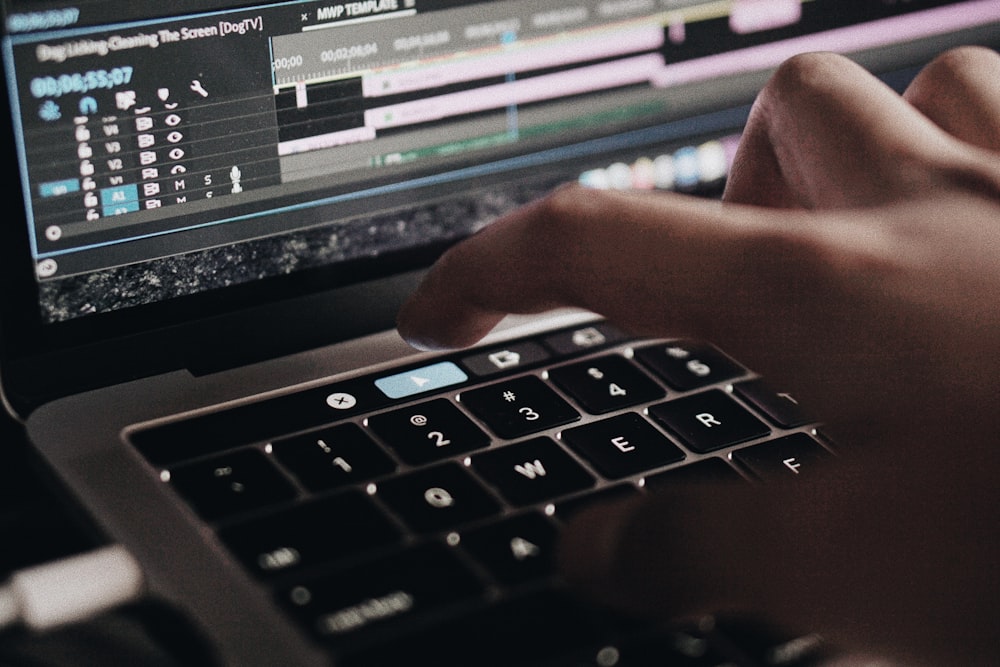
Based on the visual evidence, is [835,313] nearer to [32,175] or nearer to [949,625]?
[949,625]

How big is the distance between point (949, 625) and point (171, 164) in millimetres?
384

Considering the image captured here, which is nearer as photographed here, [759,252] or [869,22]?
[759,252]

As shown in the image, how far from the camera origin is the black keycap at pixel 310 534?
42cm

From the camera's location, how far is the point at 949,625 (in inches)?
15.7

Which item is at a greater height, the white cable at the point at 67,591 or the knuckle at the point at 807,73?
the knuckle at the point at 807,73

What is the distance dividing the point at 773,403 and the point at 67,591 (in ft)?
1.08

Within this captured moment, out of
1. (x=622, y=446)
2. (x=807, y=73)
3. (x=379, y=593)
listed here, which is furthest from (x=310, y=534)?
(x=807, y=73)

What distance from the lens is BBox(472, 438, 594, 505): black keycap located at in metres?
0.47

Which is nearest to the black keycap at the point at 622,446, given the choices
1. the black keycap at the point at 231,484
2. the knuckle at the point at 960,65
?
the black keycap at the point at 231,484

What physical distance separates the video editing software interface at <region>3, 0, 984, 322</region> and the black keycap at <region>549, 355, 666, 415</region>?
113 millimetres

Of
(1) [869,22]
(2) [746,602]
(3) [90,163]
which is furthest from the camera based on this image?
(1) [869,22]

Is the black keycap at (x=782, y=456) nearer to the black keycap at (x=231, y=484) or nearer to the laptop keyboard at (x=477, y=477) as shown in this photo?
the laptop keyboard at (x=477, y=477)

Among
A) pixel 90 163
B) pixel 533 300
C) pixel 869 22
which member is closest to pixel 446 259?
pixel 533 300

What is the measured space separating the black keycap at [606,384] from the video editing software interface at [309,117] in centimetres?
11
